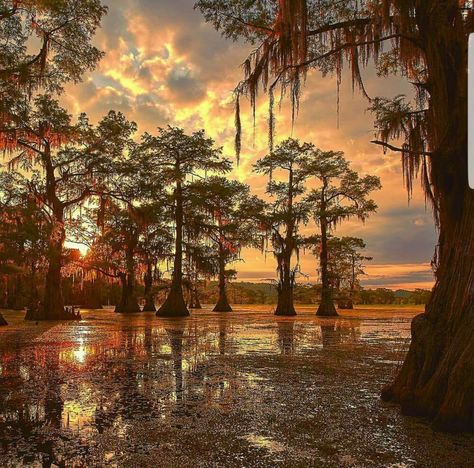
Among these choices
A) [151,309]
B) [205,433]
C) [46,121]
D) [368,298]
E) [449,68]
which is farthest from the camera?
[368,298]

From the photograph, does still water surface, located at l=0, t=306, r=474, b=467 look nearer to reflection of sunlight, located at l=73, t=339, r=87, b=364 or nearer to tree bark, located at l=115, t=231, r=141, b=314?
reflection of sunlight, located at l=73, t=339, r=87, b=364

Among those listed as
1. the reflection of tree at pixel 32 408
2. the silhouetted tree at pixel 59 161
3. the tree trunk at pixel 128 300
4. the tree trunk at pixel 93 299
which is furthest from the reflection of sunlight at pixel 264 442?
the tree trunk at pixel 93 299

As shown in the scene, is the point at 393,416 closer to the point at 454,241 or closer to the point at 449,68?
the point at 454,241

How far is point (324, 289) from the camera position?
92.6 feet

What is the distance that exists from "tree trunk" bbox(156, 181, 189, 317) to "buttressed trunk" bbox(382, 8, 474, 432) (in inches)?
870

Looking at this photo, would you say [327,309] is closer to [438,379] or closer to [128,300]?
[128,300]

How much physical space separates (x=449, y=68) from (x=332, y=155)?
→ 25.6 meters

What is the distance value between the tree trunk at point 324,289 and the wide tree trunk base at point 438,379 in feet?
79.7

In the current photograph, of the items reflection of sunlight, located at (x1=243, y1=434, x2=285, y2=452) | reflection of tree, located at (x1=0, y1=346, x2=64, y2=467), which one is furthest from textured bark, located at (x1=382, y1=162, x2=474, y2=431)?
reflection of tree, located at (x1=0, y1=346, x2=64, y2=467)

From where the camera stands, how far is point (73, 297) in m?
52.2

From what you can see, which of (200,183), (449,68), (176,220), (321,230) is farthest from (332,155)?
(449,68)

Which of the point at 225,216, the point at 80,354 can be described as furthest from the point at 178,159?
the point at 80,354

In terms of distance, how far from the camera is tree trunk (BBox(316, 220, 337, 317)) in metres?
28.2

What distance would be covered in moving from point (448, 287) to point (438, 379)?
2.70 ft
